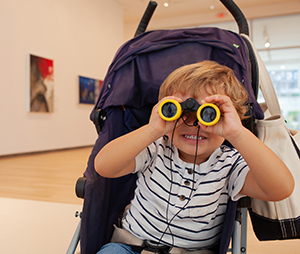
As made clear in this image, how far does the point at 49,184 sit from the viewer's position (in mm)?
2617

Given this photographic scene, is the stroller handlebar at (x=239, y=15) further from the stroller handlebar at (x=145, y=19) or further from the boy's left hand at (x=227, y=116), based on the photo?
the boy's left hand at (x=227, y=116)

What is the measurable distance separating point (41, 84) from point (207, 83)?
464cm

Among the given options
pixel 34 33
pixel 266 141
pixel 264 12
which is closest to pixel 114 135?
pixel 266 141

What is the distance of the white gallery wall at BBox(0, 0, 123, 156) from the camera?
4336 millimetres

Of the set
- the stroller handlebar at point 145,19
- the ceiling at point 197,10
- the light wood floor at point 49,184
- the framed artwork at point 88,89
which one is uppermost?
the ceiling at point 197,10

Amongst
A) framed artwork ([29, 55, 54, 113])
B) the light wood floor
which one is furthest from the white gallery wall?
the light wood floor

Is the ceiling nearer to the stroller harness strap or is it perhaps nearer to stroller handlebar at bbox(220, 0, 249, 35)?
stroller handlebar at bbox(220, 0, 249, 35)

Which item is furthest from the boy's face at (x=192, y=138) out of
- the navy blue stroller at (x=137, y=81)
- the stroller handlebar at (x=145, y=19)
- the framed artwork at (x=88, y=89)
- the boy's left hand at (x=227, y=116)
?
the framed artwork at (x=88, y=89)

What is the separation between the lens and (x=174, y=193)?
845 mm

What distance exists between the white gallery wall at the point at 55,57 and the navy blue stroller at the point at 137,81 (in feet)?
12.6

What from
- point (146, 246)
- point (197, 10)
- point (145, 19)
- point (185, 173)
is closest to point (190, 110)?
point (185, 173)

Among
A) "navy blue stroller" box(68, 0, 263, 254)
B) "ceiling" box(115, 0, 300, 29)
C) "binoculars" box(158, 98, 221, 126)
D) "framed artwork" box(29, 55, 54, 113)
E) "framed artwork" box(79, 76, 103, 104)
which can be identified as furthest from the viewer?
"ceiling" box(115, 0, 300, 29)

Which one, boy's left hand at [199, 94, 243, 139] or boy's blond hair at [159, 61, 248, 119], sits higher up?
boy's blond hair at [159, 61, 248, 119]

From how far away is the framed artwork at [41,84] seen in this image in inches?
185
